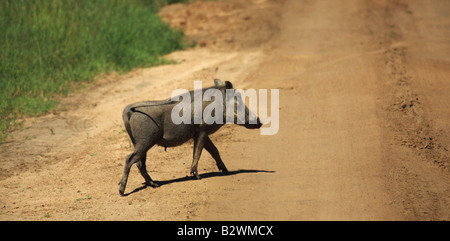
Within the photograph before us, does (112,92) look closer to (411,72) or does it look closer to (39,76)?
(39,76)

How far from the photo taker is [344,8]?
18.3m

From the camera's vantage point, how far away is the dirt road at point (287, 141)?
23.1 feet

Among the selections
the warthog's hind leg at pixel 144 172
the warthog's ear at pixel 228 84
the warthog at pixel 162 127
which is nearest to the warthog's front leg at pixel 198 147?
the warthog at pixel 162 127

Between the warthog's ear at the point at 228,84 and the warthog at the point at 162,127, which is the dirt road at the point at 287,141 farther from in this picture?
the warthog's ear at the point at 228,84

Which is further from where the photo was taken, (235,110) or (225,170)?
(225,170)

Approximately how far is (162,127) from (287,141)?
2.52 meters

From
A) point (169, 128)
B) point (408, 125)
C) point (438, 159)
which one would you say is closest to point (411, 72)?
point (408, 125)

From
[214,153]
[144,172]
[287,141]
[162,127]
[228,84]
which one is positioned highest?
[228,84]

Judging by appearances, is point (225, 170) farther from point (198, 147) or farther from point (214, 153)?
point (198, 147)

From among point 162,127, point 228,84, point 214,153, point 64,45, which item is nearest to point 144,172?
point 162,127

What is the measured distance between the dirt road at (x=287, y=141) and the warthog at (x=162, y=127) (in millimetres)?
389

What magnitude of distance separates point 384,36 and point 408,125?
601 cm

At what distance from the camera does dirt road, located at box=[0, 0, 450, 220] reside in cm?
704

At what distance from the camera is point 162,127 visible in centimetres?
746
